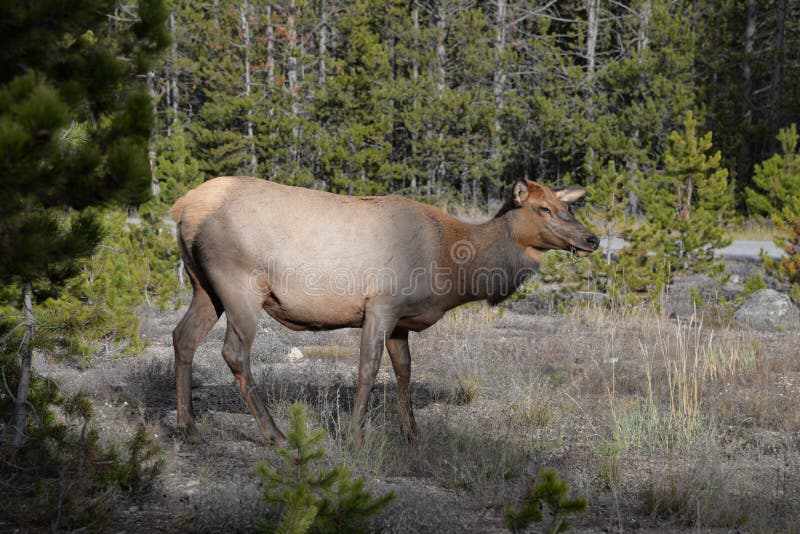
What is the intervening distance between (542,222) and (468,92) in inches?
754

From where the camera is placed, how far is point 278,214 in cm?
589

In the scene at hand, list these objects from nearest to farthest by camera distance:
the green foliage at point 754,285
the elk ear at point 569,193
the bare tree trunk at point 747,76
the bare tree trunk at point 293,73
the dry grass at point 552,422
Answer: the dry grass at point 552,422
the elk ear at point 569,193
the green foliage at point 754,285
the bare tree trunk at point 293,73
the bare tree trunk at point 747,76

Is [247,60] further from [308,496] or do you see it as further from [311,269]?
[308,496]

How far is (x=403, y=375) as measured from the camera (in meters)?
6.29

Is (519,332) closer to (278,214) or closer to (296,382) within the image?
(296,382)

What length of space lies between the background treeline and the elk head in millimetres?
15372

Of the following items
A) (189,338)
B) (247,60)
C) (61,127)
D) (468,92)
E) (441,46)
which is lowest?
(189,338)

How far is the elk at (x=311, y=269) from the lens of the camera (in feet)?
19.2

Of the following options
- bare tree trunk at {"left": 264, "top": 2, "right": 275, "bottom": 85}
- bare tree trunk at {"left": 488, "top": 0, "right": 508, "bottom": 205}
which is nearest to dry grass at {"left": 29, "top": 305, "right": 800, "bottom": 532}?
bare tree trunk at {"left": 488, "top": 0, "right": 508, "bottom": 205}

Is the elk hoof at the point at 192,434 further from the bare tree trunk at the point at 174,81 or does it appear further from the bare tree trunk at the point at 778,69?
the bare tree trunk at the point at 174,81

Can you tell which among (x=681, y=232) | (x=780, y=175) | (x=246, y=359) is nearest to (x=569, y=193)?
(x=246, y=359)

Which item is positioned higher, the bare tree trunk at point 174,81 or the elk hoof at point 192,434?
the bare tree trunk at point 174,81

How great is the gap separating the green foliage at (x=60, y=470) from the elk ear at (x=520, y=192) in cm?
341

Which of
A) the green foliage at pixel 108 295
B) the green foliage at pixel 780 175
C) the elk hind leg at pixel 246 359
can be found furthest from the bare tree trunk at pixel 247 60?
the elk hind leg at pixel 246 359
